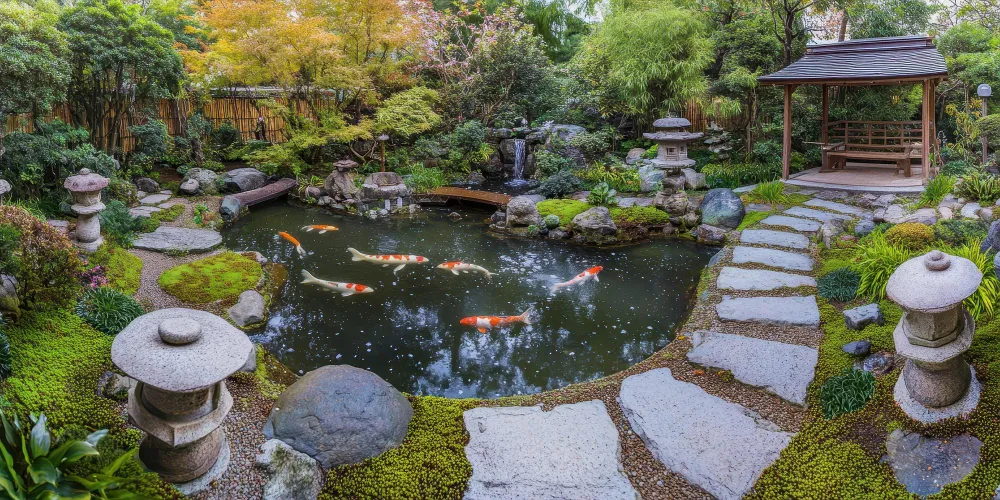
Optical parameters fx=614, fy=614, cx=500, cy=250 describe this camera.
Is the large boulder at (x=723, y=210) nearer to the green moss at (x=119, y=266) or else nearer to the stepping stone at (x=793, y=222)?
the stepping stone at (x=793, y=222)

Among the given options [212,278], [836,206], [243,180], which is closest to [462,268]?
[212,278]

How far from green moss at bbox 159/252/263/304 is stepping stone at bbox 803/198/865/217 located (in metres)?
8.18

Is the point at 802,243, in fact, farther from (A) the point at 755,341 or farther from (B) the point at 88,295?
(B) the point at 88,295

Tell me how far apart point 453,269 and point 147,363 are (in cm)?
526

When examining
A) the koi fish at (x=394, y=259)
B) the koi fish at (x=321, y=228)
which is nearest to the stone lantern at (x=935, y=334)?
the koi fish at (x=394, y=259)

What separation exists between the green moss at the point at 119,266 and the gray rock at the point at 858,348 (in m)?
6.54

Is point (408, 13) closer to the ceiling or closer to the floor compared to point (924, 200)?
closer to the ceiling

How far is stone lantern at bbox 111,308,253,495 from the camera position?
9.12 feet

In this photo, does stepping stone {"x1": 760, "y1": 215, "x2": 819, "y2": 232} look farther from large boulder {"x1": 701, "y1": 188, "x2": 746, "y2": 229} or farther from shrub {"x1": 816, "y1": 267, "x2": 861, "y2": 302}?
shrub {"x1": 816, "y1": 267, "x2": 861, "y2": 302}

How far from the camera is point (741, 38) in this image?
1290cm

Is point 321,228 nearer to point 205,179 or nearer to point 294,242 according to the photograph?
point 294,242

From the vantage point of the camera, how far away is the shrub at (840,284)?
578 centimetres

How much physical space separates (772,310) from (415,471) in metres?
3.75

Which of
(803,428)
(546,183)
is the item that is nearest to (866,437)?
(803,428)
